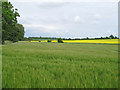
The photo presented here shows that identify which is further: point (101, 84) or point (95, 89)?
point (101, 84)

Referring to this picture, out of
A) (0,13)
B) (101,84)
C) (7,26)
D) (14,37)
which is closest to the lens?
(101,84)

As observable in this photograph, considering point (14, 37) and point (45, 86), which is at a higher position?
point (14, 37)

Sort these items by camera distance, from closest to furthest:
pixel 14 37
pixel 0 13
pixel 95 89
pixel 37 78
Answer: pixel 95 89 < pixel 37 78 < pixel 0 13 < pixel 14 37

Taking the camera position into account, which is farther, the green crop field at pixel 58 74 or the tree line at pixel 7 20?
the tree line at pixel 7 20

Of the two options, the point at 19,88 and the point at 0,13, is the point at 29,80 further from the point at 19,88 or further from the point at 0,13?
the point at 0,13

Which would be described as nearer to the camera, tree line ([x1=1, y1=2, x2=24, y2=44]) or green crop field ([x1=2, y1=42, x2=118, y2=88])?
green crop field ([x1=2, y1=42, x2=118, y2=88])

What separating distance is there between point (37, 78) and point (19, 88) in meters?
0.62

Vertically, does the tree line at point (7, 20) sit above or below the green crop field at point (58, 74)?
above

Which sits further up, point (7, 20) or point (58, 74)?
point (7, 20)

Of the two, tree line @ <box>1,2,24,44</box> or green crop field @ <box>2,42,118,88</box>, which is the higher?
tree line @ <box>1,2,24,44</box>

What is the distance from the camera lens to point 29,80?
2598 millimetres

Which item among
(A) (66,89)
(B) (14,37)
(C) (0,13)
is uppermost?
(C) (0,13)

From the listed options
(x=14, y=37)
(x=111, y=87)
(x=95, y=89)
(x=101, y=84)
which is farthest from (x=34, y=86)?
(x=14, y=37)

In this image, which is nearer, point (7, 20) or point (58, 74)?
point (58, 74)
